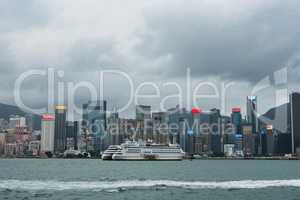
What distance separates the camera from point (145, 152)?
534ft

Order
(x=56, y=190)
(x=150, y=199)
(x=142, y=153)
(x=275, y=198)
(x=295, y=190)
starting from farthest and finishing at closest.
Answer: (x=142, y=153) → (x=295, y=190) → (x=56, y=190) → (x=275, y=198) → (x=150, y=199)

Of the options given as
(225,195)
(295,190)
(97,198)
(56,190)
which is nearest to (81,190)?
(56,190)

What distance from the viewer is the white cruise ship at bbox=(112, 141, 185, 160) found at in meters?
163

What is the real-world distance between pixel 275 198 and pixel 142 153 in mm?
120202

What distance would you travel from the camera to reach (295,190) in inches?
1984

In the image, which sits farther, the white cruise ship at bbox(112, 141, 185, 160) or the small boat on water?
the small boat on water

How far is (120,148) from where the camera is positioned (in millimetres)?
164375

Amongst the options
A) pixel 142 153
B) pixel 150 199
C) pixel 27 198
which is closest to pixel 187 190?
pixel 150 199

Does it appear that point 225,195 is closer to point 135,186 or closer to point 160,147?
point 135,186

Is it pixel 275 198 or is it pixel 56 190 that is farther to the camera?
pixel 56 190

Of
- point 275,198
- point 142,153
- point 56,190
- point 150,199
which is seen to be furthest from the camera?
point 142,153

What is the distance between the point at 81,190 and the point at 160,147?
119 meters

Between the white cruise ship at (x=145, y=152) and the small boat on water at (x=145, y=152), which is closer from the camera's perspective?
the white cruise ship at (x=145, y=152)

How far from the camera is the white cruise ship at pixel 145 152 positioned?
163 m
